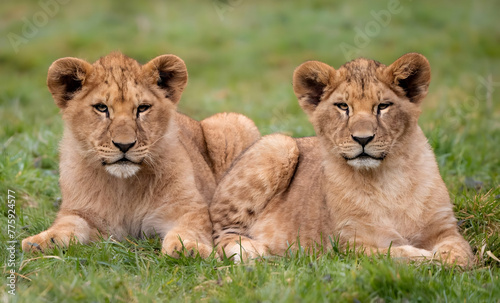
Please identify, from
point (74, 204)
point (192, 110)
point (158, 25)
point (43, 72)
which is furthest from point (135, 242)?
point (158, 25)

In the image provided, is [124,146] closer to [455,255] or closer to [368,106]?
[368,106]

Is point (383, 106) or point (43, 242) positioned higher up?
point (383, 106)

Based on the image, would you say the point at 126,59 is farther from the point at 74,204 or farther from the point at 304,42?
the point at 304,42

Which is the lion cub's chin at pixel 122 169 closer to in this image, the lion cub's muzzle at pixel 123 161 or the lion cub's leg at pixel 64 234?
the lion cub's muzzle at pixel 123 161

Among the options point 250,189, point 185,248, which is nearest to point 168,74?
point 250,189

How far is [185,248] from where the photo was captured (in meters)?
4.45

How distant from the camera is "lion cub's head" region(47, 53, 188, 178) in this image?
4555 mm

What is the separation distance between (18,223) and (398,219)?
294 cm

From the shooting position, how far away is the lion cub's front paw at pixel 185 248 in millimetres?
4434

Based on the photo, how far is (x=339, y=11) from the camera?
15.1m


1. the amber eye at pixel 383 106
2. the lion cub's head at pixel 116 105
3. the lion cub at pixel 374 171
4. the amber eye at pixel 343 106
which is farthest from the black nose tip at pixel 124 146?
the amber eye at pixel 383 106

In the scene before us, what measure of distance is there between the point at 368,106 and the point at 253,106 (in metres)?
5.75

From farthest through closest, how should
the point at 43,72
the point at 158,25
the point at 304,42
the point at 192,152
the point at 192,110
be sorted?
the point at 158,25 → the point at 304,42 → the point at 43,72 → the point at 192,110 → the point at 192,152

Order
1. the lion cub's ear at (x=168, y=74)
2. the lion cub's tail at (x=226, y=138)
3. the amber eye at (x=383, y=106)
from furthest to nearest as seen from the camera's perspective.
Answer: the lion cub's tail at (x=226, y=138)
the lion cub's ear at (x=168, y=74)
the amber eye at (x=383, y=106)
